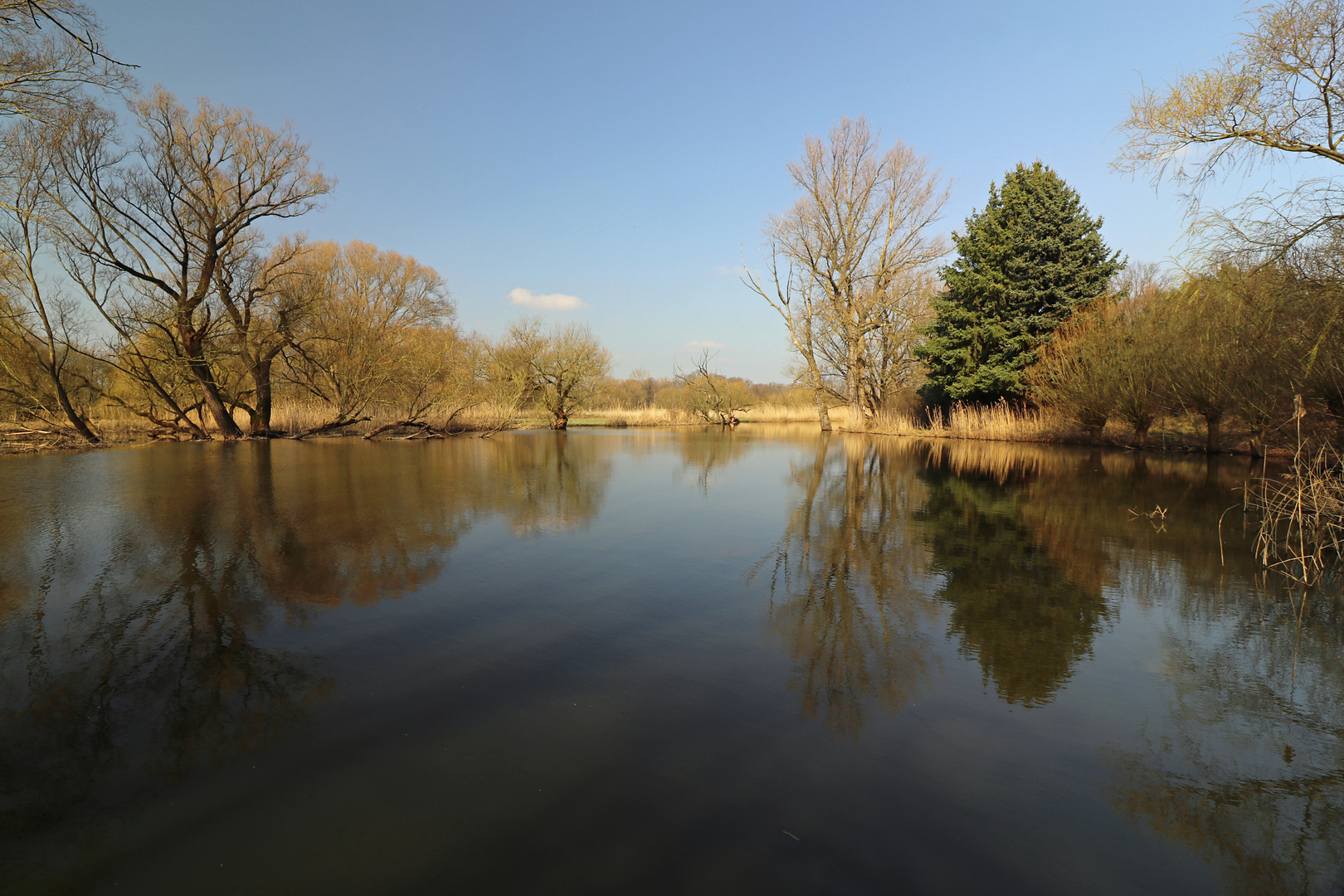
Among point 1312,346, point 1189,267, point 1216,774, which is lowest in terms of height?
point 1216,774

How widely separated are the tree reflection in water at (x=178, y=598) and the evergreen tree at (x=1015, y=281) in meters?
16.6

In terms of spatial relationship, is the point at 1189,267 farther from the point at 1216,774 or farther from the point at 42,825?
the point at 42,825

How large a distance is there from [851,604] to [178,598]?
14.4ft

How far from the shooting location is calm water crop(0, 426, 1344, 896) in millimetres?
1878

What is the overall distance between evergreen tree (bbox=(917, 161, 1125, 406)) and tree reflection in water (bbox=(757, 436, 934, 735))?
14888 millimetres

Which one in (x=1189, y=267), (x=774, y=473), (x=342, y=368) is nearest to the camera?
(x=1189, y=267)

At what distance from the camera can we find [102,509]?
713 centimetres

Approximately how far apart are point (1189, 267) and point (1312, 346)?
2438mm

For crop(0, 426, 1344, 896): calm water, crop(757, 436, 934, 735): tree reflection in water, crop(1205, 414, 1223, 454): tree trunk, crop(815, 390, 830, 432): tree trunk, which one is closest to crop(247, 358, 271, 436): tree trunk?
crop(0, 426, 1344, 896): calm water

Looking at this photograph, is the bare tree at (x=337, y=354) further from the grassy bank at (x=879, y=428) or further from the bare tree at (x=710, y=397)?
the bare tree at (x=710, y=397)

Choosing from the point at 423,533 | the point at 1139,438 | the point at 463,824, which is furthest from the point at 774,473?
the point at 1139,438

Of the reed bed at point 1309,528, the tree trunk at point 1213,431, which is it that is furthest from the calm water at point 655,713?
the tree trunk at point 1213,431

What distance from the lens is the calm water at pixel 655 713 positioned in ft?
6.16

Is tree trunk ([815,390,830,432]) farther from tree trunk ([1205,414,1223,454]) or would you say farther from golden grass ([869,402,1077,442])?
tree trunk ([1205,414,1223,454])
